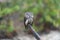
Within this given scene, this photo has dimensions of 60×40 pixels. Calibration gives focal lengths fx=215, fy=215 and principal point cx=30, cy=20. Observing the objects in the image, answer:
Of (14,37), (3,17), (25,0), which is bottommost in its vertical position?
(14,37)

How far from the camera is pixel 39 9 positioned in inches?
141

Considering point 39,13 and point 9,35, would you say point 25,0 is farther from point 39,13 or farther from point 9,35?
point 9,35

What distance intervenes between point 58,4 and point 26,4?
0.53 meters

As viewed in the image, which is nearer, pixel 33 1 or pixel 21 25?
pixel 33 1

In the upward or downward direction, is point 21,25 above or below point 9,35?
above

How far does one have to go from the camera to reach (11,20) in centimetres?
366

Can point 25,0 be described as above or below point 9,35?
above

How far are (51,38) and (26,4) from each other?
0.69 meters

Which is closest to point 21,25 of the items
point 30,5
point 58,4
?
point 30,5

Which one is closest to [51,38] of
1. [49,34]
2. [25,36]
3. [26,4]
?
[49,34]

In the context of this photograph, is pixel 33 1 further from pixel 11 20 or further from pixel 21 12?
pixel 11 20

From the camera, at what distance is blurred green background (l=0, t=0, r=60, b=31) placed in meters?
3.49

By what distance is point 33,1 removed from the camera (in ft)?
11.6

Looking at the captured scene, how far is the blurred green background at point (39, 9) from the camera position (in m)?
3.49
